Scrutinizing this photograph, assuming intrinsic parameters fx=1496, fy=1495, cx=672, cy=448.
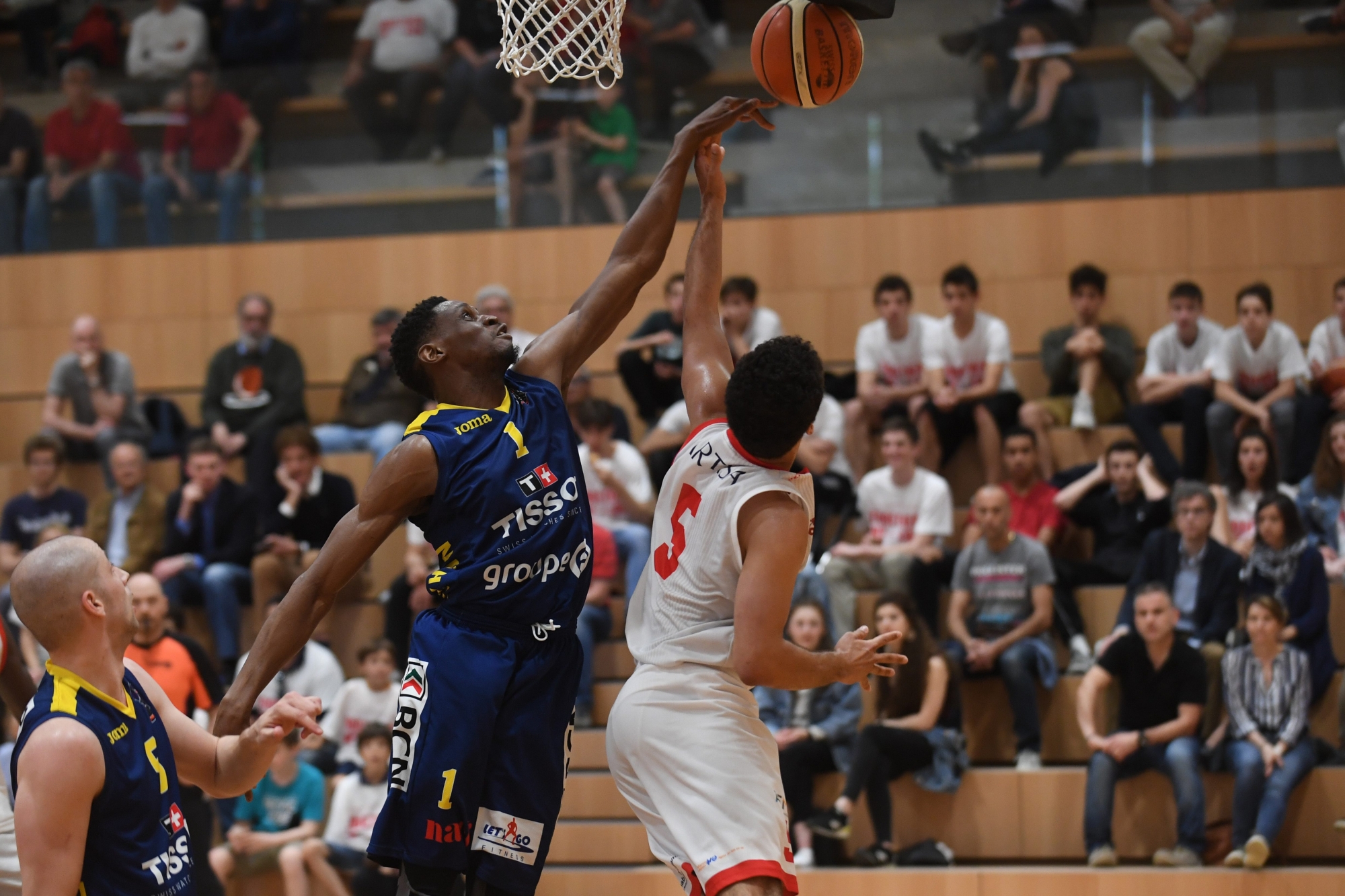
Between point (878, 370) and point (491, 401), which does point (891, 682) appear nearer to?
point (878, 370)

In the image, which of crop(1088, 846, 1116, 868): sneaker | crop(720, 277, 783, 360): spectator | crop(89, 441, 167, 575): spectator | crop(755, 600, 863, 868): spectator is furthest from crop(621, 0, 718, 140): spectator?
crop(1088, 846, 1116, 868): sneaker

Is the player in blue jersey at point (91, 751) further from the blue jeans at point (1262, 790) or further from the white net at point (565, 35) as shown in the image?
the blue jeans at point (1262, 790)

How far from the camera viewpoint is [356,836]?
23.2 feet

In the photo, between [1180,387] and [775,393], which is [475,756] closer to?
[775,393]

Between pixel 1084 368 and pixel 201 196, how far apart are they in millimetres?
6159

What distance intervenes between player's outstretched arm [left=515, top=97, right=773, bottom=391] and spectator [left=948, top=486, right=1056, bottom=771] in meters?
3.91

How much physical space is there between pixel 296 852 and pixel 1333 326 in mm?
6110

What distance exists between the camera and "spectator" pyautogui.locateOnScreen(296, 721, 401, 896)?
23.0 feet

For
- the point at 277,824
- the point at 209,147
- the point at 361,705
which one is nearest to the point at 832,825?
the point at 361,705

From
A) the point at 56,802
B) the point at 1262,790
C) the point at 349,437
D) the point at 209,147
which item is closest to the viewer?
the point at 56,802

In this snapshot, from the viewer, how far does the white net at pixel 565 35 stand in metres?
4.25

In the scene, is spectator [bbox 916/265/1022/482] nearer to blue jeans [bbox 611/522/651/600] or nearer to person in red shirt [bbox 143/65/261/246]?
blue jeans [bbox 611/522/651/600]

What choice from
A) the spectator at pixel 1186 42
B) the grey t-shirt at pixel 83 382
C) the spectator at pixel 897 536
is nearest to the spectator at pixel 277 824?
the spectator at pixel 897 536

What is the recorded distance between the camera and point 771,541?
10.8 ft
